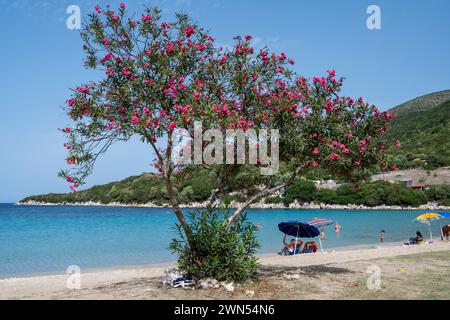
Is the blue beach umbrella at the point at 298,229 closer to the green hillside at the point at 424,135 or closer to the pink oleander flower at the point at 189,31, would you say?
the pink oleander flower at the point at 189,31

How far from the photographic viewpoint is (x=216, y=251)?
11.3 meters

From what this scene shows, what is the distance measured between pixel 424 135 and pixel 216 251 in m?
135

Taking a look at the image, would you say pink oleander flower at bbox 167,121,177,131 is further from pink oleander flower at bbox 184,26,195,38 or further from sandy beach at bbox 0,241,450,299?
sandy beach at bbox 0,241,450,299

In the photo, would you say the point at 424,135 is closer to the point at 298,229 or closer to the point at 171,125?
the point at 298,229

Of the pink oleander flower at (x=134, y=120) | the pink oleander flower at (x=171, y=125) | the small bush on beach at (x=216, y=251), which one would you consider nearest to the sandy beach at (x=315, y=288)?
the small bush on beach at (x=216, y=251)

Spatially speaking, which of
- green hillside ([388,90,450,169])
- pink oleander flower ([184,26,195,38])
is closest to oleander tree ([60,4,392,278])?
pink oleander flower ([184,26,195,38])

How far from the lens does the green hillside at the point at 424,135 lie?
107000mm

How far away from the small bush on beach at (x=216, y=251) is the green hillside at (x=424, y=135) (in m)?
79.1

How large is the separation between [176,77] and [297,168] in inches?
170

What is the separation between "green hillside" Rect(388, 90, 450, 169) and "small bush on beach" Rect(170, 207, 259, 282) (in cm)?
7905

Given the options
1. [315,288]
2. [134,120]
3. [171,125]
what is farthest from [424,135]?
[134,120]

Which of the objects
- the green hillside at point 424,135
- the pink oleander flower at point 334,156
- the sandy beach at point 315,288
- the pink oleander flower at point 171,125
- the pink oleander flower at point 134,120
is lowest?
the sandy beach at point 315,288

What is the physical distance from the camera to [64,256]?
100.0 ft
